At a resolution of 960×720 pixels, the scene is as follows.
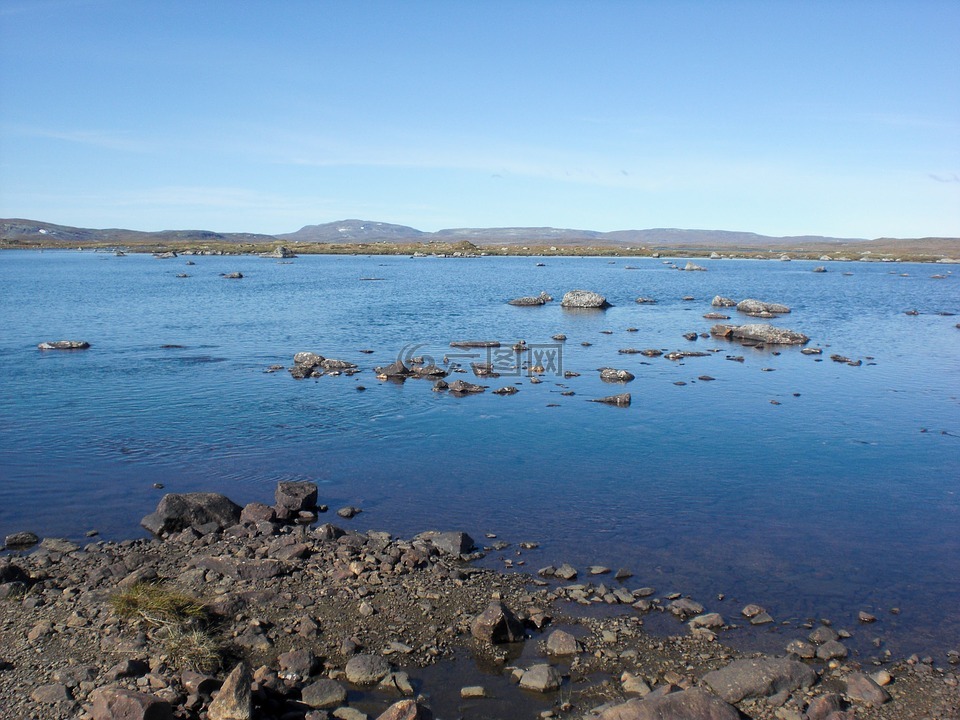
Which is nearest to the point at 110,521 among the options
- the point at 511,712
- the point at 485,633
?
the point at 485,633

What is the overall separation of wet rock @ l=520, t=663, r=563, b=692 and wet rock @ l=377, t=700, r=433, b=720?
68.9 inches

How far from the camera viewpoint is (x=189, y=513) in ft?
54.7

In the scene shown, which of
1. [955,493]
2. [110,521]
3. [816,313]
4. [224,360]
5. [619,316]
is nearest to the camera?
[110,521]

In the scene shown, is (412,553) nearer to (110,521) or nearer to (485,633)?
(485,633)

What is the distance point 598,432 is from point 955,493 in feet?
34.8

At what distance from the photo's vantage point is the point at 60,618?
12375 mm

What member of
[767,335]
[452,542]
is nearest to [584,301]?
[767,335]

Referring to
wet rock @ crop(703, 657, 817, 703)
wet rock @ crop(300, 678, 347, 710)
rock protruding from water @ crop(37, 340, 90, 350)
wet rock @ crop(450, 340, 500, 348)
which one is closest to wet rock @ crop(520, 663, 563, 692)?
wet rock @ crop(703, 657, 817, 703)

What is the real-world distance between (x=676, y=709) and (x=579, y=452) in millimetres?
13269

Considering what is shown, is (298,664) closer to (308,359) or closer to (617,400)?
(617,400)

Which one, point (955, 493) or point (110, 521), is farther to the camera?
point (955, 493)

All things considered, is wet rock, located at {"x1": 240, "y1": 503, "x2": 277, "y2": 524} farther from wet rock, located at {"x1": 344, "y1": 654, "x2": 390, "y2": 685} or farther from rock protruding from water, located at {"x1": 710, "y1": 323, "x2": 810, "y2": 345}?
rock protruding from water, located at {"x1": 710, "y1": 323, "x2": 810, "y2": 345}

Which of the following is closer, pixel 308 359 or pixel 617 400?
pixel 617 400

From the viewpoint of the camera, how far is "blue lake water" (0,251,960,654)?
15.6 metres
